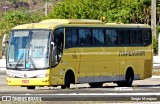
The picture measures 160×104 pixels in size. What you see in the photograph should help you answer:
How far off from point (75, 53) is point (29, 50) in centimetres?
225

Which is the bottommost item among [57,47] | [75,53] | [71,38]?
[75,53]

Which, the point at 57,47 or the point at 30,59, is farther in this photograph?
the point at 57,47

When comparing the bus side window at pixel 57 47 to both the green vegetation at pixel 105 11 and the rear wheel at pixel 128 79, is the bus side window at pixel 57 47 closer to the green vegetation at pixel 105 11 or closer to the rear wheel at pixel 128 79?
the rear wheel at pixel 128 79

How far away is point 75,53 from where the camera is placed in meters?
30.2

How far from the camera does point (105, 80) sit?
32.5 meters

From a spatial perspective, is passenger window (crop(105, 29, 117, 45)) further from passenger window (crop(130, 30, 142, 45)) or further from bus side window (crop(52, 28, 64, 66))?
bus side window (crop(52, 28, 64, 66))

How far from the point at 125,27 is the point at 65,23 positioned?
15.1 feet

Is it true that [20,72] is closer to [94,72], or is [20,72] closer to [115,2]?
[94,72]

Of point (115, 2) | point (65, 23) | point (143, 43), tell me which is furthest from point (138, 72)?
point (115, 2)

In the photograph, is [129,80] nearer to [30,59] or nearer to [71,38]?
[71,38]

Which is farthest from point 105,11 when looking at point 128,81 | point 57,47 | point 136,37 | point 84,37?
point 57,47

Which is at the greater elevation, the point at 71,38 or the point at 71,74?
the point at 71,38

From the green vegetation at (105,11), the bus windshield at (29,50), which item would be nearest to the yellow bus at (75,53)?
the bus windshield at (29,50)

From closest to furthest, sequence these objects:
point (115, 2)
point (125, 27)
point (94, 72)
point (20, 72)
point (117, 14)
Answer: point (20, 72), point (94, 72), point (125, 27), point (117, 14), point (115, 2)
